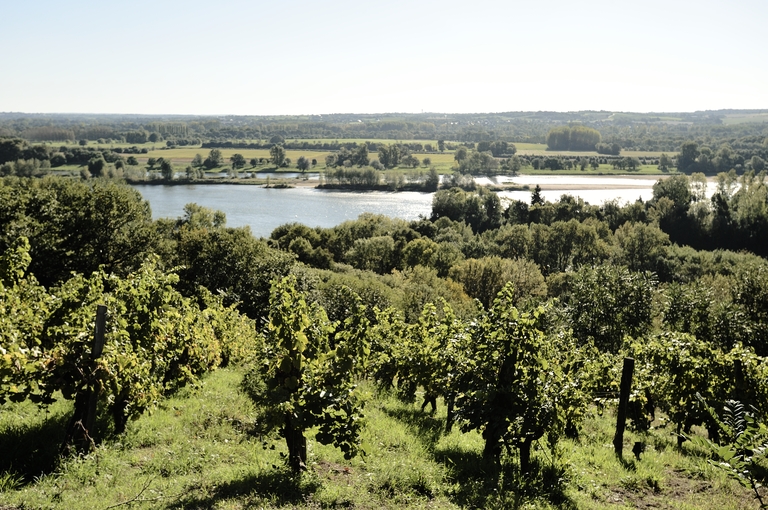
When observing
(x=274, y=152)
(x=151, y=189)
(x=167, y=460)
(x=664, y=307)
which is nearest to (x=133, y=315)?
(x=167, y=460)

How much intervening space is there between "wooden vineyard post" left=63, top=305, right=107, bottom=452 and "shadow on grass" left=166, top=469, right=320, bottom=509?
197cm

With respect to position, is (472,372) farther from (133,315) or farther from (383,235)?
(383,235)

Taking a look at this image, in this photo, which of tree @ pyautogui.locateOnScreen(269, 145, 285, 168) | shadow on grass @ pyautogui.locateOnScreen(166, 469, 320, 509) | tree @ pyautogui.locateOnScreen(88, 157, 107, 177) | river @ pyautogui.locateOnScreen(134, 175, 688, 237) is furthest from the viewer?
tree @ pyautogui.locateOnScreen(269, 145, 285, 168)

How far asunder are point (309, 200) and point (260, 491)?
102m

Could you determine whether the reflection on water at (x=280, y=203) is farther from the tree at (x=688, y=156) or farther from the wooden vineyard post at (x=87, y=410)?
the tree at (x=688, y=156)

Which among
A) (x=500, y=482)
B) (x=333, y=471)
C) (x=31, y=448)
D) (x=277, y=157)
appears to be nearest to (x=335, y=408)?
(x=333, y=471)

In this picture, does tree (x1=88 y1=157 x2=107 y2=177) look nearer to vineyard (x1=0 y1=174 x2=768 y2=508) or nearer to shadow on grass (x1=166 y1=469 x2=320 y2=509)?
vineyard (x1=0 y1=174 x2=768 y2=508)

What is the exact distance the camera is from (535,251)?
64.5 metres

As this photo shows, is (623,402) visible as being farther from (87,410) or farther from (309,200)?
(309,200)

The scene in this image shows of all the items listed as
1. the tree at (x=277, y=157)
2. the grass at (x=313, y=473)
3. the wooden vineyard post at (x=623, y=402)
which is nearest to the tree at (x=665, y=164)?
the tree at (x=277, y=157)

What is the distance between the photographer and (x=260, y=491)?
807 cm

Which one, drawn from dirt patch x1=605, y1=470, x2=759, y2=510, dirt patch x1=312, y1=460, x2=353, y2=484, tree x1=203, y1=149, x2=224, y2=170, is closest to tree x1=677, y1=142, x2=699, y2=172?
tree x1=203, y1=149, x2=224, y2=170

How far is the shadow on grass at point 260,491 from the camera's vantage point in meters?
7.61

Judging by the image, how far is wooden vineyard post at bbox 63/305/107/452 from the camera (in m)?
8.40
